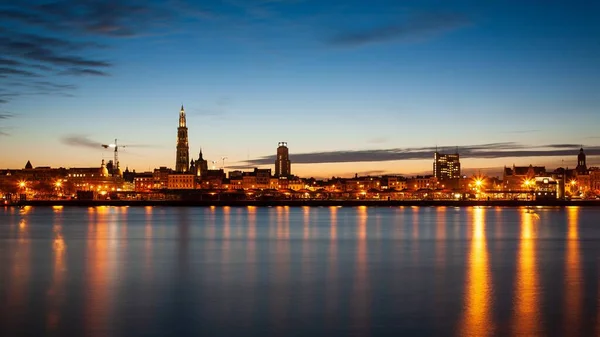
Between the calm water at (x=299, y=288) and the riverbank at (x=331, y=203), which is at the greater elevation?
the riverbank at (x=331, y=203)

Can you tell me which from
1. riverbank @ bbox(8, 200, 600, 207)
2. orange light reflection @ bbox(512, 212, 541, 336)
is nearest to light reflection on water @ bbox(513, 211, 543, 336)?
orange light reflection @ bbox(512, 212, 541, 336)

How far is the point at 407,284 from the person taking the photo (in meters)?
22.2

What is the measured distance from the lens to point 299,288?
2112 cm

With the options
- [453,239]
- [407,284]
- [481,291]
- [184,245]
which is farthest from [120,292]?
[453,239]

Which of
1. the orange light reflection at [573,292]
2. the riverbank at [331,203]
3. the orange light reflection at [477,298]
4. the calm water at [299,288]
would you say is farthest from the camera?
the riverbank at [331,203]

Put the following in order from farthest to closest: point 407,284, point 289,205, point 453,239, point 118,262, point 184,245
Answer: point 289,205
point 453,239
point 184,245
point 118,262
point 407,284

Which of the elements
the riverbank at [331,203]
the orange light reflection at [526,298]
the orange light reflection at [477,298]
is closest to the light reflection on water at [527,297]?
the orange light reflection at [526,298]

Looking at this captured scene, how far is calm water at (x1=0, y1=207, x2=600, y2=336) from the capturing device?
610 inches

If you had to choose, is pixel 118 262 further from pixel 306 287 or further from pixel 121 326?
pixel 121 326

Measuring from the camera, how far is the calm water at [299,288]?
1550cm

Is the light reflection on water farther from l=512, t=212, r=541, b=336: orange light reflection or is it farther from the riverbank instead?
the riverbank

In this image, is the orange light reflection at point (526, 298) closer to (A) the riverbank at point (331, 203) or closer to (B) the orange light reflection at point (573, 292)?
(B) the orange light reflection at point (573, 292)

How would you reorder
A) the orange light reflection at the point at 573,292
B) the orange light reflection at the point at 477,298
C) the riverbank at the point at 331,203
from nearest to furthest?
the orange light reflection at the point at 477,298
the orange light reflection at the point at 573,292
the riverbank at the point at 331,203

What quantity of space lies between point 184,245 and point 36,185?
491 ft
